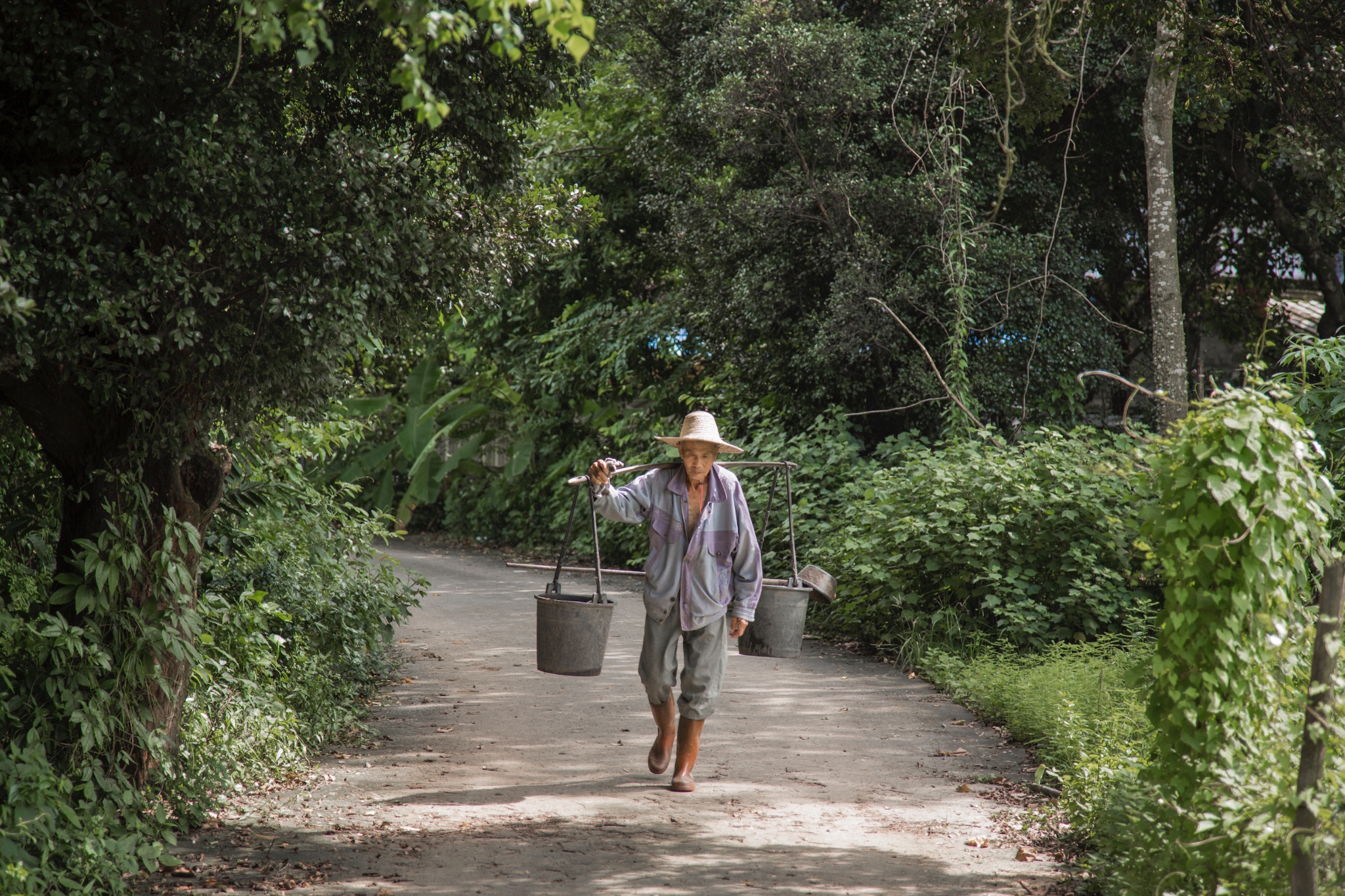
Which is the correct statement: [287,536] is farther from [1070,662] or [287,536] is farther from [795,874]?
[1070,662]

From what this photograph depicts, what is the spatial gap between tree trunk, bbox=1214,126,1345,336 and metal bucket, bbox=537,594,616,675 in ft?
37.4

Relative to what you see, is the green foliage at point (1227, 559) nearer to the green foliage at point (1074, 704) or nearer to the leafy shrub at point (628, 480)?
the green foliage at point (1074, 704)

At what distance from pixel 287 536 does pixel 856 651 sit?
520 cm

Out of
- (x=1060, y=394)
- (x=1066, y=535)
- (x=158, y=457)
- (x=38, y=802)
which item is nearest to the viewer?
(x=38, y=802)

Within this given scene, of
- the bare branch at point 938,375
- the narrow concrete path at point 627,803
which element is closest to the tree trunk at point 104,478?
the narrow concrete path at point 627,803

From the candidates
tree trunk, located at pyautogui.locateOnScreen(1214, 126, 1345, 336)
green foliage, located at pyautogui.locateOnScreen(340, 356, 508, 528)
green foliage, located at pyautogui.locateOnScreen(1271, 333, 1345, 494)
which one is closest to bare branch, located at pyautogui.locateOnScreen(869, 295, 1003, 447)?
green foliage, located at pyautogui.locateOnScreen(1271, 333, 1345, 494)

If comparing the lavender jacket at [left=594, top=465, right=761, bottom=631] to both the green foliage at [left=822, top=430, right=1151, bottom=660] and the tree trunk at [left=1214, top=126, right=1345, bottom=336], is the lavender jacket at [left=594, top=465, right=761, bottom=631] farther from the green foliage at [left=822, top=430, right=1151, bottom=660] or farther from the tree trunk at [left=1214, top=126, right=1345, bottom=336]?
the tree trunk at [left=1214, top=126, right=1345, bottom=336]

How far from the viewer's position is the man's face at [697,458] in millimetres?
5793

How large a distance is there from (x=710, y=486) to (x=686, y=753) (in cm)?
139

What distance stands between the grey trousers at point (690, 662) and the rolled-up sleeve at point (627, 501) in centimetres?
54

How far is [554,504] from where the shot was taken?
18.6 metres

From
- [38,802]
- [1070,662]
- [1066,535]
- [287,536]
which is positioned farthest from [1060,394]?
[38,802]

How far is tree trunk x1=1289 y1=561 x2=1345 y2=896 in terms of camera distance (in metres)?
3.45

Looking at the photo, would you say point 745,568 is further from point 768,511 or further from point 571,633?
point 571,633
